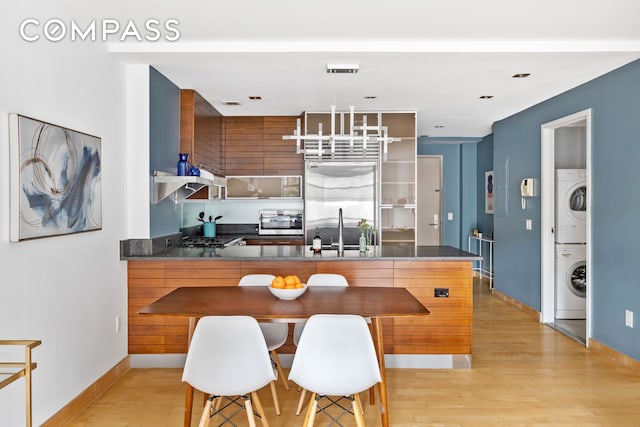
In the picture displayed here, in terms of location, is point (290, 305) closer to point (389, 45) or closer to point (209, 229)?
point (389, 45)

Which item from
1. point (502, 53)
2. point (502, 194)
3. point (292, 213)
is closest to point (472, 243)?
point (502, 194)

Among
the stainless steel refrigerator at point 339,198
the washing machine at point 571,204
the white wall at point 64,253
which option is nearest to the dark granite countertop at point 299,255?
the white wall at point 64,253

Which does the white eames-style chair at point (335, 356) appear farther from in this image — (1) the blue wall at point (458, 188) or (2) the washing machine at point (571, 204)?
(1) the blue wall at point (458, 188)

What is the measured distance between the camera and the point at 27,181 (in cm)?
253

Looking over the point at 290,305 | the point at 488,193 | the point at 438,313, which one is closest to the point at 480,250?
the point at 488,193

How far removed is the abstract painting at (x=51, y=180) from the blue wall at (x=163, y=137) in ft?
2.41

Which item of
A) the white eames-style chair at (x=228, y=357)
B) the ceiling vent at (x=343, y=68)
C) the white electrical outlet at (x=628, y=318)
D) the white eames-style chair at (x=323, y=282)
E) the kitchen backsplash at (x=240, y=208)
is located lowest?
the white electrical outlet at (x=628, y=318)

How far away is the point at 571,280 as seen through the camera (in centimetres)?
548

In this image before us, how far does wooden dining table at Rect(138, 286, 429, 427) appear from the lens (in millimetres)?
2467

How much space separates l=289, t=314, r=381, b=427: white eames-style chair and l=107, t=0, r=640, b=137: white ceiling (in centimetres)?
191

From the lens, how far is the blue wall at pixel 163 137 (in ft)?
13.3

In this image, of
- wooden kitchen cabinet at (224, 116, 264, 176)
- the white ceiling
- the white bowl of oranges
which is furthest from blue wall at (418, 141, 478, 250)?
the white bowl of oranges

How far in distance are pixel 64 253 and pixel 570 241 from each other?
5001 mm

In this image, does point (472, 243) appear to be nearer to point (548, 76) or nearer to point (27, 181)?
point (548, 76)
